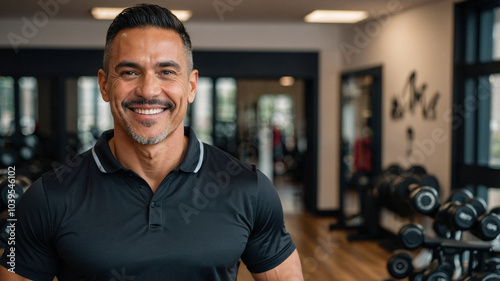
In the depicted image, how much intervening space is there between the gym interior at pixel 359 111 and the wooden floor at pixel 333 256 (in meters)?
0.02

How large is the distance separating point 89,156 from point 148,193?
6.3 inches

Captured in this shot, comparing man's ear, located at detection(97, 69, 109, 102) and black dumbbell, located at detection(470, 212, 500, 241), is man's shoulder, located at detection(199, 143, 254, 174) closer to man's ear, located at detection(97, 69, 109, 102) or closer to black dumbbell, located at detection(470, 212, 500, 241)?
man's ear, located at detection(97, 69, 109, 102)

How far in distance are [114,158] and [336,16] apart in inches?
172

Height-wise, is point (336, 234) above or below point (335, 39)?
below

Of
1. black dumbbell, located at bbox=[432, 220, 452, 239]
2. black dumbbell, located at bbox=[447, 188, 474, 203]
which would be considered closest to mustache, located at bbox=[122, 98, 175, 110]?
black dumbbell, located at bbox=[447, 188, 474, 203]

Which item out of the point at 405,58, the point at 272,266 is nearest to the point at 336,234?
the point at 405,58

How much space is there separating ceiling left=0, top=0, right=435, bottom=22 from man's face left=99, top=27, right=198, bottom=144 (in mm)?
3336

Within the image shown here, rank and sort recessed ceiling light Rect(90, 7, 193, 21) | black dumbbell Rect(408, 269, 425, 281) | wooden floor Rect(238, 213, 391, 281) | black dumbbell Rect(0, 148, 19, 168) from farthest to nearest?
recessed ceiling light Rect(90, 7, 193, 21) → black dumbbell Rect(0, 148, 19, 168) → wooden floor Rect(238, 213, 391, 281) → black dumbbell Rect(408, 269, 425, 281)

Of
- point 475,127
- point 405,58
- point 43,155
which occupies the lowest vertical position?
point 43,155

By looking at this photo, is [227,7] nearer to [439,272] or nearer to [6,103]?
[439,272]

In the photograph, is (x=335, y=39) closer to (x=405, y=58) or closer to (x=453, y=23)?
(x=405, y=58)

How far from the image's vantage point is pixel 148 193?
1062 mm

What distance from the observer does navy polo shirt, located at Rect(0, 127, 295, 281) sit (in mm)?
996

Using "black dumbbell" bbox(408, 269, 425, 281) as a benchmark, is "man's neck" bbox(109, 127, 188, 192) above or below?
above
